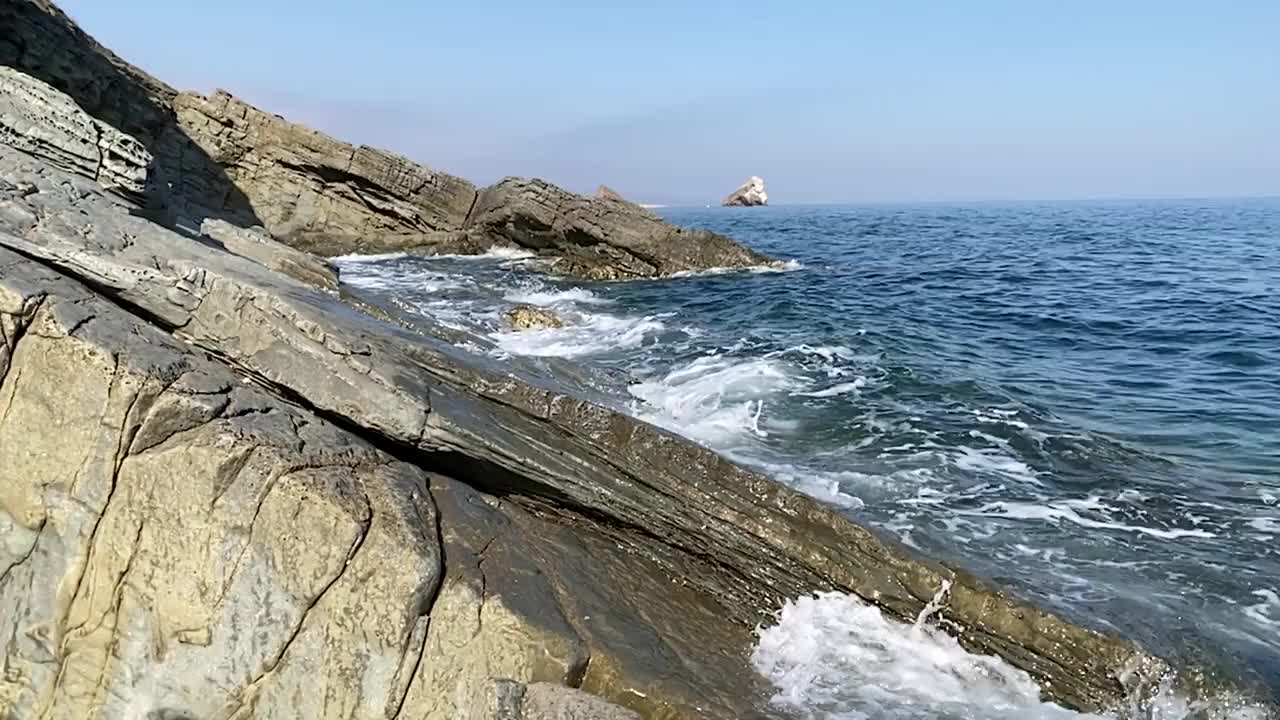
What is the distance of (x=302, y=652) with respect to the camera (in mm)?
5203

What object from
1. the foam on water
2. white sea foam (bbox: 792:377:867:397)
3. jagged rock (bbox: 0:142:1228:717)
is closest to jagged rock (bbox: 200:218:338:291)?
jagged rock (bbox: 0:142:1228:717)

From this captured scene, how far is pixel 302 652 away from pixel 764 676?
306 centimetres

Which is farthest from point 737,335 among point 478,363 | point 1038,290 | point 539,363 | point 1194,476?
point 1038,290

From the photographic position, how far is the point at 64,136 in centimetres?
960

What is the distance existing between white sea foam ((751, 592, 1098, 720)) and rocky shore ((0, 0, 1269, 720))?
155mm

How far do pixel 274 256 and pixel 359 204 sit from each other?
1571 centimetres

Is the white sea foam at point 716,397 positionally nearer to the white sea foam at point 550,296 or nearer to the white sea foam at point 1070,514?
the white sea foam at point 1070,514

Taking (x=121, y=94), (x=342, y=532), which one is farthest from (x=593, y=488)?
(x=121, y=94)

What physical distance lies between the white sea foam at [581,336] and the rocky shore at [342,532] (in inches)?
304

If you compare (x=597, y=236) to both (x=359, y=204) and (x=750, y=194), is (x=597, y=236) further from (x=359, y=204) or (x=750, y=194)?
(x=750, y=194)

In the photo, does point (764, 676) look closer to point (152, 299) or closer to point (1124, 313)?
point (152, 299)

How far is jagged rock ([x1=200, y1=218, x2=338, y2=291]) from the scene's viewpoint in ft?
48.1

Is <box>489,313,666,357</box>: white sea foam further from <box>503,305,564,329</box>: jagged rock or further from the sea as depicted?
<box>503,305,564,329</box>: jagged rock

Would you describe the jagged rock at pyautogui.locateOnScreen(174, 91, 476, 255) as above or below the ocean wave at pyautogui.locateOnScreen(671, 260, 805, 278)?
above
